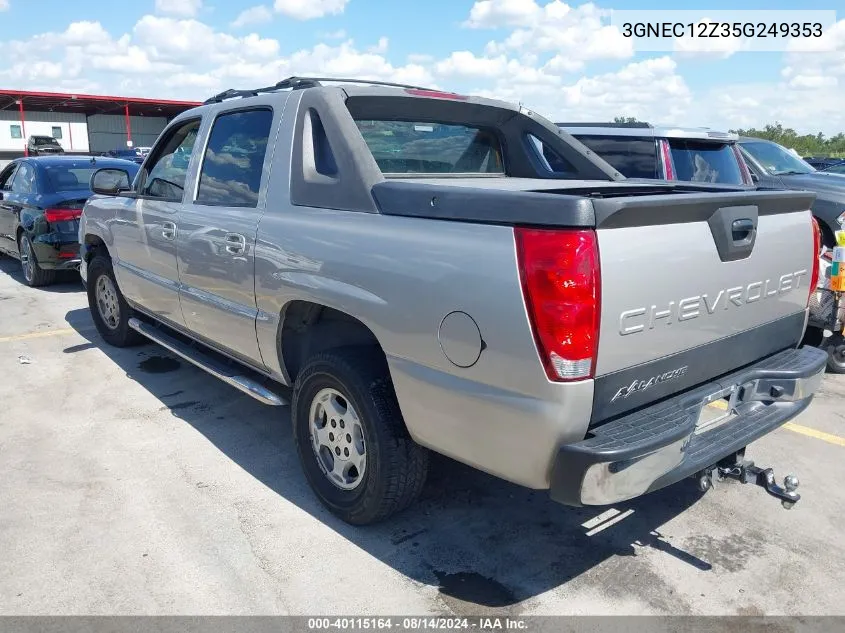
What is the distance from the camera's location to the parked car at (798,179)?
848 cm

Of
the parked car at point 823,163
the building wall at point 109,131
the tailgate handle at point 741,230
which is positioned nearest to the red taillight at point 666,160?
the tailgate handle at point 741,230

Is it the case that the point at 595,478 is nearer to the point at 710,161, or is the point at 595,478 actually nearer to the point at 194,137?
the point at 194,137

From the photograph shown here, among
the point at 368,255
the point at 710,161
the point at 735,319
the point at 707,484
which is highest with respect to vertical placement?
the point at 710,161

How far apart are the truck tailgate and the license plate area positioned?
0.10 metres

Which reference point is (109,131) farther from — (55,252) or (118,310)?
(118,310)

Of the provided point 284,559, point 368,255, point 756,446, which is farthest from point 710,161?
point 284,559

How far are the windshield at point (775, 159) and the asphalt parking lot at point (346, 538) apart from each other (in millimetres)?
6598

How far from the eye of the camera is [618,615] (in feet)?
8.59

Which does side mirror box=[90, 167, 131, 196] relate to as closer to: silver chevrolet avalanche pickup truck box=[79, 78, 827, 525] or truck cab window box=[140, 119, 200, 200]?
truck cab window box=[140, 119, 200, 200]

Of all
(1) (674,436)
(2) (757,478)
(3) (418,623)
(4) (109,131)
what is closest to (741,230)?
(1) (674,436)

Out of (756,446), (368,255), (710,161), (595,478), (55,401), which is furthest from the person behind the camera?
(710,161)

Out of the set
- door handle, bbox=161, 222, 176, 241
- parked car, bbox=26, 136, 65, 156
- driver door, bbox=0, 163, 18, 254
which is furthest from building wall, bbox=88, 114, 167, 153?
door handle, bbox=161, 222, 176, 241

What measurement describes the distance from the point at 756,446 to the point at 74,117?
53.6 meters

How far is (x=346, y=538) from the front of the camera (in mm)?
3152
